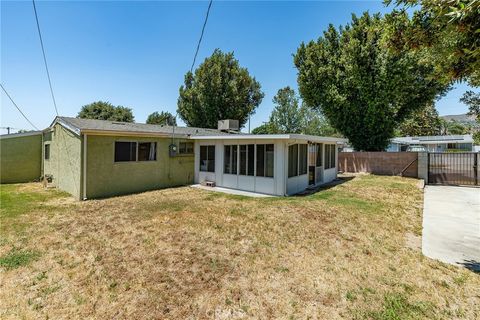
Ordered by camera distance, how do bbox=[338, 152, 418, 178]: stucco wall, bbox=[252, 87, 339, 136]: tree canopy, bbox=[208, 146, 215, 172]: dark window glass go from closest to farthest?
bbox=[208, 146, 215, 172]: dark window glass, bbox=[338, 152, 418, 178]: stucco wall, bbox=[252, 87, 339, 136]: tree canopy

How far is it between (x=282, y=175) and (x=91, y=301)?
7.37m

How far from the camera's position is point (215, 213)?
7.16 meters

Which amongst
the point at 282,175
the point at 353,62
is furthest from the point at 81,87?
the point at 353,62

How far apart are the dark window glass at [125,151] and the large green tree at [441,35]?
31.4 feet

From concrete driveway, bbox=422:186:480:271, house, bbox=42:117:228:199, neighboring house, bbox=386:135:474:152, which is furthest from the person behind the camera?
neighboring house, bbox=386:135:474:152

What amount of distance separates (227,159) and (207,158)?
4.67ft

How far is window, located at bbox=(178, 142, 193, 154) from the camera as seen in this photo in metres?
12.2

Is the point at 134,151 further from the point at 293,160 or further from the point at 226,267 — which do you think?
the point at 226,267

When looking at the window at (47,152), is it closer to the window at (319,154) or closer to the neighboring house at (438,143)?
the window at (319,154)

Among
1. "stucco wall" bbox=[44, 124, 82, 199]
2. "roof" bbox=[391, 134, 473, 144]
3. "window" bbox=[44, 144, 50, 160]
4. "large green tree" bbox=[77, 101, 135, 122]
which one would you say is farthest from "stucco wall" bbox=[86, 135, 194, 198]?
"large green tree" bbox=[77, 101, 135, 122]

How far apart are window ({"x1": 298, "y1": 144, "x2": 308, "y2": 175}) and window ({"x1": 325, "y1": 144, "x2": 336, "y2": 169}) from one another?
2.76 m

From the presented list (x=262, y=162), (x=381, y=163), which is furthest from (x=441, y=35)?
(x=381, y=163)

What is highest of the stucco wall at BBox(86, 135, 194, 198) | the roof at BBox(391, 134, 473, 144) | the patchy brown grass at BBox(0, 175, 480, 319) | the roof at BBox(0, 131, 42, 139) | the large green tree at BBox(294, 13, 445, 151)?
the large green tree at BBox(294, 13, 445, 151)

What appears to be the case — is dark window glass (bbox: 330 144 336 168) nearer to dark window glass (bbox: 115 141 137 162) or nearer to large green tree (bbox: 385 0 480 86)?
large green tree (bbox: 385 0 480 86)
